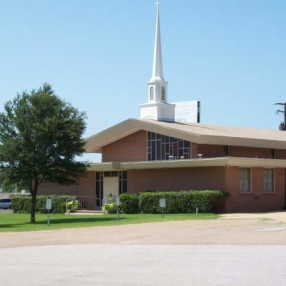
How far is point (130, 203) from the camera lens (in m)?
36.1

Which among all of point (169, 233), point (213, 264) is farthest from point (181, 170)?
point (213, 264)

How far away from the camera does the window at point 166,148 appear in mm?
36938

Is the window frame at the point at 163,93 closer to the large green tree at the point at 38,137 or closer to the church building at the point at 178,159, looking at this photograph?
the church building at the point at 178,159

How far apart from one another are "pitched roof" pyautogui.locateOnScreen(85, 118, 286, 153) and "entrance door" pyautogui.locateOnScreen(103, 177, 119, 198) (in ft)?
Result: 8.70

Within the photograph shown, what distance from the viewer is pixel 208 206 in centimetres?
3275

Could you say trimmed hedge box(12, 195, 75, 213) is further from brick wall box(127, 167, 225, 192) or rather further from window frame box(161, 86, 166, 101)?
window frame box(161, 86, 166, 101)

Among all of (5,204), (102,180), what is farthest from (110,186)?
(5,204)

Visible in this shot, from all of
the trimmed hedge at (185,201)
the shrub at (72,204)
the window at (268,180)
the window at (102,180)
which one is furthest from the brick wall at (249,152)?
the shrub at (72,204)

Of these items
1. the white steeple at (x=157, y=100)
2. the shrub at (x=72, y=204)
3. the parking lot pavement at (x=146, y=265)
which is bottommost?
the parking lot pavement at (x=146, y=265)

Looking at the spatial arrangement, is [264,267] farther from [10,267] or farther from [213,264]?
[10,267]

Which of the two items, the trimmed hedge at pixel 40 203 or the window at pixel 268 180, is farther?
the trimmed hedge at pixel 40 203

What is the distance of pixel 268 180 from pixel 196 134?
5.48 meters

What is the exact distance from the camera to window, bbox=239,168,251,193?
3484 cm

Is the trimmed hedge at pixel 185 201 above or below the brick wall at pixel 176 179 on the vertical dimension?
below
